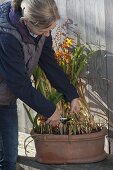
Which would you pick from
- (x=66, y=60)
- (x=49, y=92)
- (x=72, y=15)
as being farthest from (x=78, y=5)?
(x=49, y=92)

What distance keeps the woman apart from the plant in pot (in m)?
0.51

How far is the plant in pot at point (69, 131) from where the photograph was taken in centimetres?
401

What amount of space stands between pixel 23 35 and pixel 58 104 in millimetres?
1096

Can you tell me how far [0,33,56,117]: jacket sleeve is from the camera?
10.3ft

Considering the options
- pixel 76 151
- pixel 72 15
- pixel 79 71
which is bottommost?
pixel 76 151

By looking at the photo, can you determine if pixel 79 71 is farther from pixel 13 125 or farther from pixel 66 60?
pixel 13 125

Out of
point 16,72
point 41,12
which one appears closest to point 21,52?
point 16,72

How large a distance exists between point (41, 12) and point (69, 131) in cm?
132

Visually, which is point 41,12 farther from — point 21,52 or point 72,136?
point 72,136

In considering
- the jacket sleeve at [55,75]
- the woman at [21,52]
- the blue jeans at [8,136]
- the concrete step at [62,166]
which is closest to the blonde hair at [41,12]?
the woman at [21,52]

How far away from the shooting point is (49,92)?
4164mm

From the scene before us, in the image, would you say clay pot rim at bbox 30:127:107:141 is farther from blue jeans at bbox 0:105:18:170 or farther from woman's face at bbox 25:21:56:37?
woman's face at bbox 25:21:56:37

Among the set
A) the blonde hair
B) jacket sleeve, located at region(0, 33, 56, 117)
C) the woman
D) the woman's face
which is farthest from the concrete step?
the blonde hair

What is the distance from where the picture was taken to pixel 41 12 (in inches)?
119
